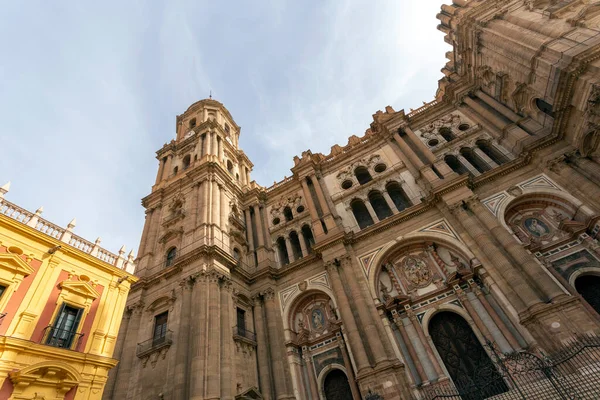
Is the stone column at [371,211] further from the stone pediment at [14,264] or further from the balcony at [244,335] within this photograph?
the stone pediment at [14,264]

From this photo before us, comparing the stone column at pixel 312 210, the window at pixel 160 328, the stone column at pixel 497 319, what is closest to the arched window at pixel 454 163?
the stone column at pixel 497 319

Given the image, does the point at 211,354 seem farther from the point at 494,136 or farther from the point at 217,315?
the point at 494,136

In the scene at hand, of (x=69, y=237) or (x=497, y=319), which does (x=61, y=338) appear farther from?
(x=497, y=319)

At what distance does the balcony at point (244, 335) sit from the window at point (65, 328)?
23.9ft

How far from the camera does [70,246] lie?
44.3 ft

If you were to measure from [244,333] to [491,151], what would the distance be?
760 inches

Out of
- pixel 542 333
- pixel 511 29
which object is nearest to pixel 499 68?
pixel 511 29

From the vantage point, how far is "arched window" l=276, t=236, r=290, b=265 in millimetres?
23188

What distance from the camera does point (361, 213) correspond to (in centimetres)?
2312

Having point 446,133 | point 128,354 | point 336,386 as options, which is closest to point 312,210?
point 336,386

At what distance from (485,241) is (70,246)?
18830 mm

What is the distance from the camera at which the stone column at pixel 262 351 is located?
1670cm

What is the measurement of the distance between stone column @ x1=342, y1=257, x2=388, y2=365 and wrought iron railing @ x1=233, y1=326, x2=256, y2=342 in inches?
248

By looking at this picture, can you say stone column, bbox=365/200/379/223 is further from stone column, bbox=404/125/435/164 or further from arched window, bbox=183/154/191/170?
arched window, bbox=183/154/191/170
